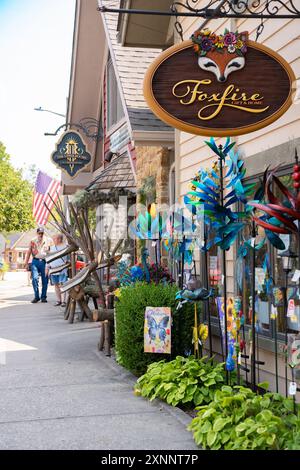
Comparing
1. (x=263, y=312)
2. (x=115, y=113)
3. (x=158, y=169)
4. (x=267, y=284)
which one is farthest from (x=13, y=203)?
(x=267, y=284)

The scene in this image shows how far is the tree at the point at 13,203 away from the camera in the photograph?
39906 mm

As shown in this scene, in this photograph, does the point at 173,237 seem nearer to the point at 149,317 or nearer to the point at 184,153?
the point at 149,317

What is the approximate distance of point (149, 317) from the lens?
6391mm

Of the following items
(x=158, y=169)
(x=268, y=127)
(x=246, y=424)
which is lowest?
(x=246, y=424)

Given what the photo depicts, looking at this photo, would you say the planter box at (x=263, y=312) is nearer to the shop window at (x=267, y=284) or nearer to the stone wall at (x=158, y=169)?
the shop window at (x=267, y=284)

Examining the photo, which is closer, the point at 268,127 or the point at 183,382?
the point at 183,382

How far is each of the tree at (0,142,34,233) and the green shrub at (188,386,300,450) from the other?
36278 mm

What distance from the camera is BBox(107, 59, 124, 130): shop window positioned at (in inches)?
659

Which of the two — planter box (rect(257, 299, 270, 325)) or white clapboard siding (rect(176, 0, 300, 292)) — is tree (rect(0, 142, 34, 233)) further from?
planter box (rect(257, 299, 270, 325))

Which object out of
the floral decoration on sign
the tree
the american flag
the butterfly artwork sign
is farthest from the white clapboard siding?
the tree

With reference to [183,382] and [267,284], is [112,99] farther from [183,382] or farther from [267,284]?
[183,382]

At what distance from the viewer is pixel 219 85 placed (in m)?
5.27

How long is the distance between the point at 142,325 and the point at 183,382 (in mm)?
1071
